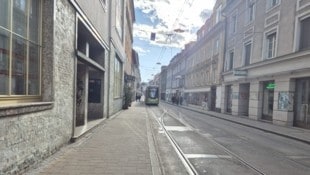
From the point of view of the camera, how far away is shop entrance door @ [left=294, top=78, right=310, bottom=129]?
1647 cm

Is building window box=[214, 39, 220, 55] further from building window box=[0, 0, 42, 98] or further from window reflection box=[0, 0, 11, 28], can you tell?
window reflection box=[0, 0, 11, 28]

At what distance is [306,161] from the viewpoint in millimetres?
8344

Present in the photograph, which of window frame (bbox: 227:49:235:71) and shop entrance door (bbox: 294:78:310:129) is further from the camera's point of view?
window frame (bbox: 227:49:235:71)

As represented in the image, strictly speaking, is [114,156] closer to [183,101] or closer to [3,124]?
[3,124]

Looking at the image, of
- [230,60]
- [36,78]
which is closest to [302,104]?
[230,60]

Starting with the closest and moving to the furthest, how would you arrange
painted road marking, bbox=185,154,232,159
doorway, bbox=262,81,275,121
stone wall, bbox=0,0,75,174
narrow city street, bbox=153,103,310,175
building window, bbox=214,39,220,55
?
stone wall, bbox=0,0,75,174 → narrow city street, bbox=153,103,310,175 → painted road marking, bbox=185,154,232,159 → doorway, bbox=262,81,275,121 → building window, bbox=214,39,220,55

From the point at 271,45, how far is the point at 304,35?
404 cm

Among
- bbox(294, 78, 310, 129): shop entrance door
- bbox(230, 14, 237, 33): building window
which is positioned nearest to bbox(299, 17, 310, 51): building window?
bbox(294, 78, 310, 129): shop entrance door

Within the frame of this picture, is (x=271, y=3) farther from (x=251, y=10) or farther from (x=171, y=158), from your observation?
(x=171, y=158)

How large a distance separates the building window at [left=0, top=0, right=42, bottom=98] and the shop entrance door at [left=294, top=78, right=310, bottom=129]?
1508cm

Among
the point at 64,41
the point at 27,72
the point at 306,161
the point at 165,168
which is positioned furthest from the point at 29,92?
the point at 306,161

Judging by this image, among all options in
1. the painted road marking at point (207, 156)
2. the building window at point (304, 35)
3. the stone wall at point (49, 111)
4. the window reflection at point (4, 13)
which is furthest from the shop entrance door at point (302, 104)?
the window reflection at point (4, 13)

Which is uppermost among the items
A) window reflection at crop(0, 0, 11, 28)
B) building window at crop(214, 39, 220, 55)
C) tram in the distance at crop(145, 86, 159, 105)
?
building window at crop(214, 39, 220, 55)

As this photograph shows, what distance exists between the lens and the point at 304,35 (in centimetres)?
1683
